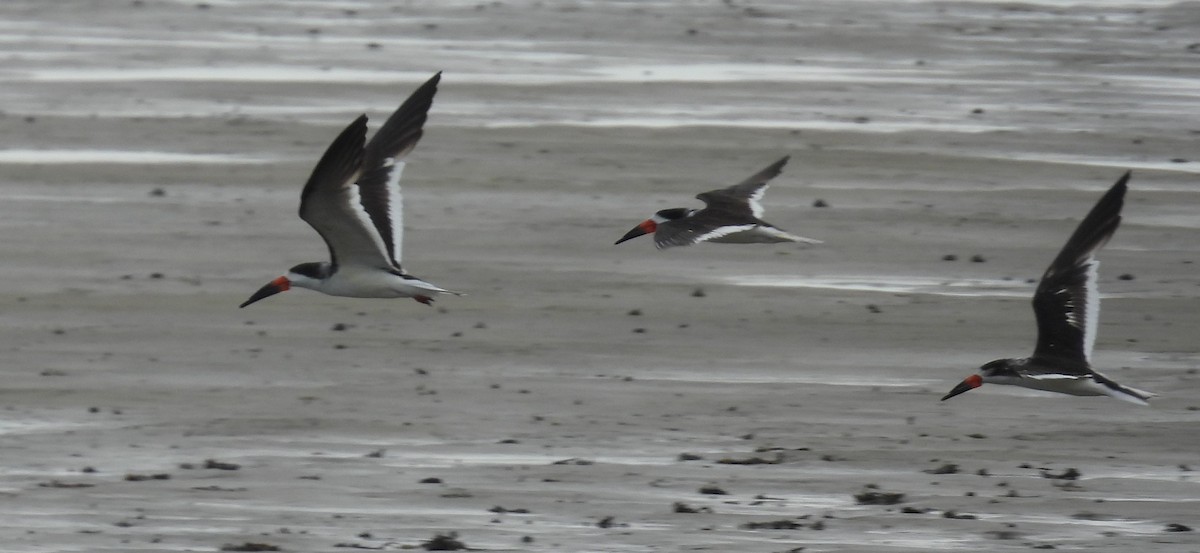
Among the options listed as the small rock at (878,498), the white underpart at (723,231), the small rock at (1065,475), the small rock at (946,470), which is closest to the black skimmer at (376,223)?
the white underpart at (723,231)

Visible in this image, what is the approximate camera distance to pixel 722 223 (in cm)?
1238

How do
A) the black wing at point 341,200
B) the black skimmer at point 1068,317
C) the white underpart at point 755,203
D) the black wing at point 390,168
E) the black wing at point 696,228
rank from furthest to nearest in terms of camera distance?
the white underpart at point 755,203 < the black wing at point 696,228 < the black wing at point 390,168 < the black wing at point 341,200 < the black skimmer at point 1068,317

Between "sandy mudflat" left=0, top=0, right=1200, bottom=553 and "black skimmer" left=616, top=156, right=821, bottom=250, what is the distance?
61 centimetres

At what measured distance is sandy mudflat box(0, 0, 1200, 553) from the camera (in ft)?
31.9

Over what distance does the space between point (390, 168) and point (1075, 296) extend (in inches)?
138

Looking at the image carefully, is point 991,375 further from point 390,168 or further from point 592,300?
point 592,300

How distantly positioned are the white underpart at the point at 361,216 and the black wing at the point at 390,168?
0.13ft

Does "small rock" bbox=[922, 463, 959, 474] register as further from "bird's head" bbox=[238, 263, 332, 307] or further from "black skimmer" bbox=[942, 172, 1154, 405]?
"bird's head" bbox=[238, 263, 332, 307]

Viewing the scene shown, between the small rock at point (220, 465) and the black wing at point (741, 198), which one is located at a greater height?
the black wing at point (741, 198)

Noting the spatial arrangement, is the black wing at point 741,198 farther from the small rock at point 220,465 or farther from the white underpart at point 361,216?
the small rock at point 220,465

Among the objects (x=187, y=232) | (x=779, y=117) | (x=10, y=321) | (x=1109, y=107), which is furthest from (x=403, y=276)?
(x=1109, y=107)

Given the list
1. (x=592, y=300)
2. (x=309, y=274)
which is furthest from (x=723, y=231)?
(x=309, y=274)

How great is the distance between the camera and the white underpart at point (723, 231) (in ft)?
39.2

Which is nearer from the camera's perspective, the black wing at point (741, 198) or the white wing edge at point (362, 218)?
the white wing edge at point (362, 218)
